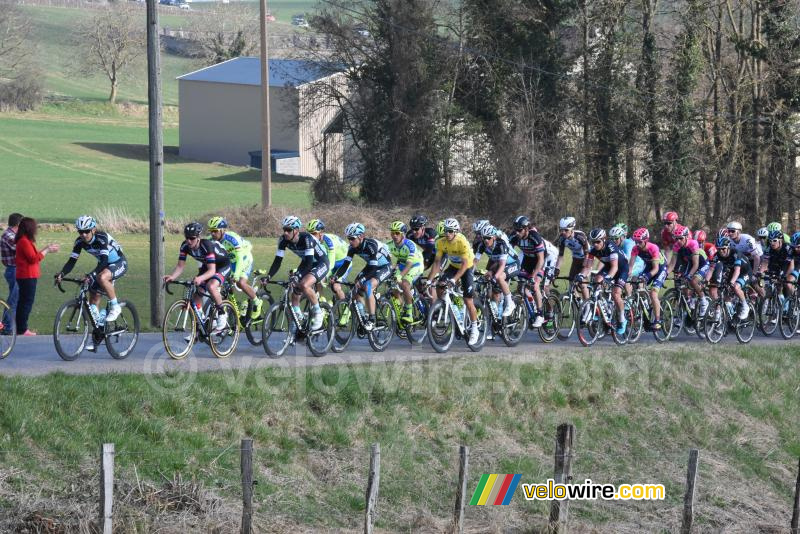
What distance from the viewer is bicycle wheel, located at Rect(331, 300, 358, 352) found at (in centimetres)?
1623

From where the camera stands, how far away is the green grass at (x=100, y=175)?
5147 cm

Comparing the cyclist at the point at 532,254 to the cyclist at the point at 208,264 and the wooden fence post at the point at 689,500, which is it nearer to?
the cyclist at the point at 208,264

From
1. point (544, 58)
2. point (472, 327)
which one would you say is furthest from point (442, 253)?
point (544, 58)

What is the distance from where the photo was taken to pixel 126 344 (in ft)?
49.2

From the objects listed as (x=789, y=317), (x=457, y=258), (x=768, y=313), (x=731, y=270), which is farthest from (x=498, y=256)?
(x=789, y=317)

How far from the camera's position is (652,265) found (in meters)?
19.1

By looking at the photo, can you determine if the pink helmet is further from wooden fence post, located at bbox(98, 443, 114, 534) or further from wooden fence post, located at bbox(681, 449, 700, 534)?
wooden fence post, located at bbox(98, 443, 114, 534)

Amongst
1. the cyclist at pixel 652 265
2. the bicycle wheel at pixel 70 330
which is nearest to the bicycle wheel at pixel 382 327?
the bicycle wheel at pixel 70 330

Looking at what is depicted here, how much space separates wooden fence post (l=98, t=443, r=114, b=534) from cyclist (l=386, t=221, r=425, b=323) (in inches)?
297

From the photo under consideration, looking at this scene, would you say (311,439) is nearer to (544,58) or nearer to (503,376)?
(503,376)

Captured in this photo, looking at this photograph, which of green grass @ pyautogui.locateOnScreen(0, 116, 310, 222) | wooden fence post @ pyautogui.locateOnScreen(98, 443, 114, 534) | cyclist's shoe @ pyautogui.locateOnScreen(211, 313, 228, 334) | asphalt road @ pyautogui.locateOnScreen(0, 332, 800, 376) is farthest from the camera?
green grass @ pyautogui.locateOnScreen(0, 116, 310, 222)

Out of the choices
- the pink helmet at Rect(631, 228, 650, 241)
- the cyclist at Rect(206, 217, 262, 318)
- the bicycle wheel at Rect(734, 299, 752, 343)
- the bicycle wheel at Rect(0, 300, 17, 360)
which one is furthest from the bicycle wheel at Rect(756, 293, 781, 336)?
the bicycle wheel at Rect(0, 300, 17, 360)

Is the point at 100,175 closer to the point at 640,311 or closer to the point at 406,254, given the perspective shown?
the point at 640,311

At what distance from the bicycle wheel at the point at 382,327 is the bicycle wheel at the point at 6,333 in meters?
4.94
